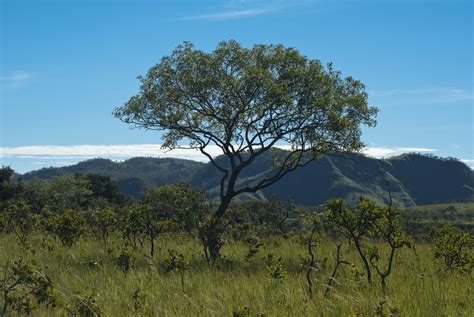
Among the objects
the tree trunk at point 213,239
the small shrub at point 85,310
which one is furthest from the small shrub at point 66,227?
the small shrub at point 85,310

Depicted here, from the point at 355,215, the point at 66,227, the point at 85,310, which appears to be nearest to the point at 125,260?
the point at 85,310

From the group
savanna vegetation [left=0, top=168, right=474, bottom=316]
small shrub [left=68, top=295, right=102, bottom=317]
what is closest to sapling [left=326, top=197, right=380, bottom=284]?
savanna vegetation [left=0, top=168, right=474, bottom=316]

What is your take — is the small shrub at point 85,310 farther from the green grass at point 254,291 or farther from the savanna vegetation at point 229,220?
the savanna vegetation at point 229,220

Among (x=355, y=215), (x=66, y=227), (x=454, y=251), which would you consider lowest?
(x=454, y=251)

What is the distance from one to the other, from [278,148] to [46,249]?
13.5m

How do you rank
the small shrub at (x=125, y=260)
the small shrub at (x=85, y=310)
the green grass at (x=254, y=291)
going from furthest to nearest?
the small shrub at (x=125, y=260), the green grass at (x=254, y=291), the small shrub at (x=85, y=310)

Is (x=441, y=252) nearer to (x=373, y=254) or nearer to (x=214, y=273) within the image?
(x=373, y=254)

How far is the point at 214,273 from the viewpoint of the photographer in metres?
13.6

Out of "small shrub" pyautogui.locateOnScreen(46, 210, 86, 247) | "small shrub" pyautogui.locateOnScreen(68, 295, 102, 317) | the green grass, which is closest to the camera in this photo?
"small shrub" pyautogui.locateOnScreen(68, 295, 102, 317)

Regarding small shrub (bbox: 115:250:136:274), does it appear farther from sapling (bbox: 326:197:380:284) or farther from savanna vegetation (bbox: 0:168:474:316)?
sapling (bbox: 326:197:380:284)

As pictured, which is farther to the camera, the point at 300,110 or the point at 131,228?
the point at 300,110

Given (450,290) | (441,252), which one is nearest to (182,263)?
(450,290)

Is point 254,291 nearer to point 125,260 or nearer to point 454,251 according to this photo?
point 125,260

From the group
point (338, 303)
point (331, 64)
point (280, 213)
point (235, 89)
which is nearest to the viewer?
point (338, 303)
